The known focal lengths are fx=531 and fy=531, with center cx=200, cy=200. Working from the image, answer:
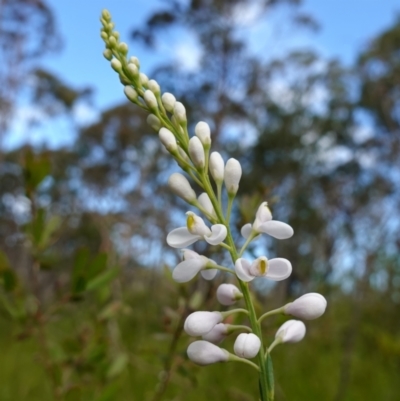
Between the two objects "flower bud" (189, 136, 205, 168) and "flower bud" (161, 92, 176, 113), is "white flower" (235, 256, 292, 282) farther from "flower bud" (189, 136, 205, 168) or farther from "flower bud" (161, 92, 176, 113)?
"flower bud" (161, 92, 176, 113)

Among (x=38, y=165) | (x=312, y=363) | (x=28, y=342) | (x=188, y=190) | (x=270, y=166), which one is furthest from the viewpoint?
(x=270, y=166)

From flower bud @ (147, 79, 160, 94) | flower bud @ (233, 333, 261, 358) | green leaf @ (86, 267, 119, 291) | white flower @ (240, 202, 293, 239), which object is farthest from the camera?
green leaf @ (86, 267, 119, 291)

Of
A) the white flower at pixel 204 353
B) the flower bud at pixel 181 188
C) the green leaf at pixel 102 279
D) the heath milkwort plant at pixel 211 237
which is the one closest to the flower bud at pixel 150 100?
the heath milkwort plant at pixel 211 237

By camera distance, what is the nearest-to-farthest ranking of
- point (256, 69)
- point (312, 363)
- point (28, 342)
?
point (312, 363) < point (28, 342) < point (256, 69)

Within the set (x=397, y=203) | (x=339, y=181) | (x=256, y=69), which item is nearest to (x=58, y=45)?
(x=256, y=69)

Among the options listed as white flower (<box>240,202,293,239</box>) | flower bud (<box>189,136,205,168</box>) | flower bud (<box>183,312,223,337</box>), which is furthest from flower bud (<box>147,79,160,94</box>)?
flower bud (<box>183,312,223,337</box>)

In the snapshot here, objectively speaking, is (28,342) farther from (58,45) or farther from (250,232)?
(58,45)

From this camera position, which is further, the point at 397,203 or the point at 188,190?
the point at 397,203
